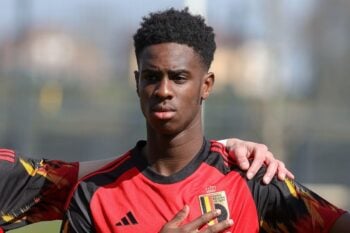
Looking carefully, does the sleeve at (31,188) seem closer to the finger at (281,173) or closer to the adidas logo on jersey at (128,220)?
the adidas logo on jersey at (128,220)

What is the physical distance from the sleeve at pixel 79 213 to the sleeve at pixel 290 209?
22.0 inches

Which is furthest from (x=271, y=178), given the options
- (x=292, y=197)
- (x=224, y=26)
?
(x=224, y=26)

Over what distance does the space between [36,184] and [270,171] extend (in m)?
0.87

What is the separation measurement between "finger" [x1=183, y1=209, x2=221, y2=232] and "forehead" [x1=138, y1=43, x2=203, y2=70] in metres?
0.49

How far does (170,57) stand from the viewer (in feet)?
10.2

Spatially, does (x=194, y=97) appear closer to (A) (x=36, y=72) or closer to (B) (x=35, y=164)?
(B) (x=35, y=164)

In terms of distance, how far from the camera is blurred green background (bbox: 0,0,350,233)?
13.7 m

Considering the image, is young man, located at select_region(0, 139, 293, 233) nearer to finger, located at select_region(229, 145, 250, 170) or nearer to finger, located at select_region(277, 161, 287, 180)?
finger, located at select_region(229, 145, 250, 170)

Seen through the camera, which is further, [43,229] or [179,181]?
[43,229]

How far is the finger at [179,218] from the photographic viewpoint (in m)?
3.05

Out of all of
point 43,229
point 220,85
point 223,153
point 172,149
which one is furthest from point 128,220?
point 220,85

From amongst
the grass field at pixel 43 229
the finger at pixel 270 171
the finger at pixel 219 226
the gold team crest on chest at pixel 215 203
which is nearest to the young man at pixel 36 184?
the finger at pixel 270 171

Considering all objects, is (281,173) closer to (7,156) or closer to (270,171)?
(270,171)

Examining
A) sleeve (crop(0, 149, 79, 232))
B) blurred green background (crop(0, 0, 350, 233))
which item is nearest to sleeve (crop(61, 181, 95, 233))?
sleeve (crop(0, 149, 79, 232))
